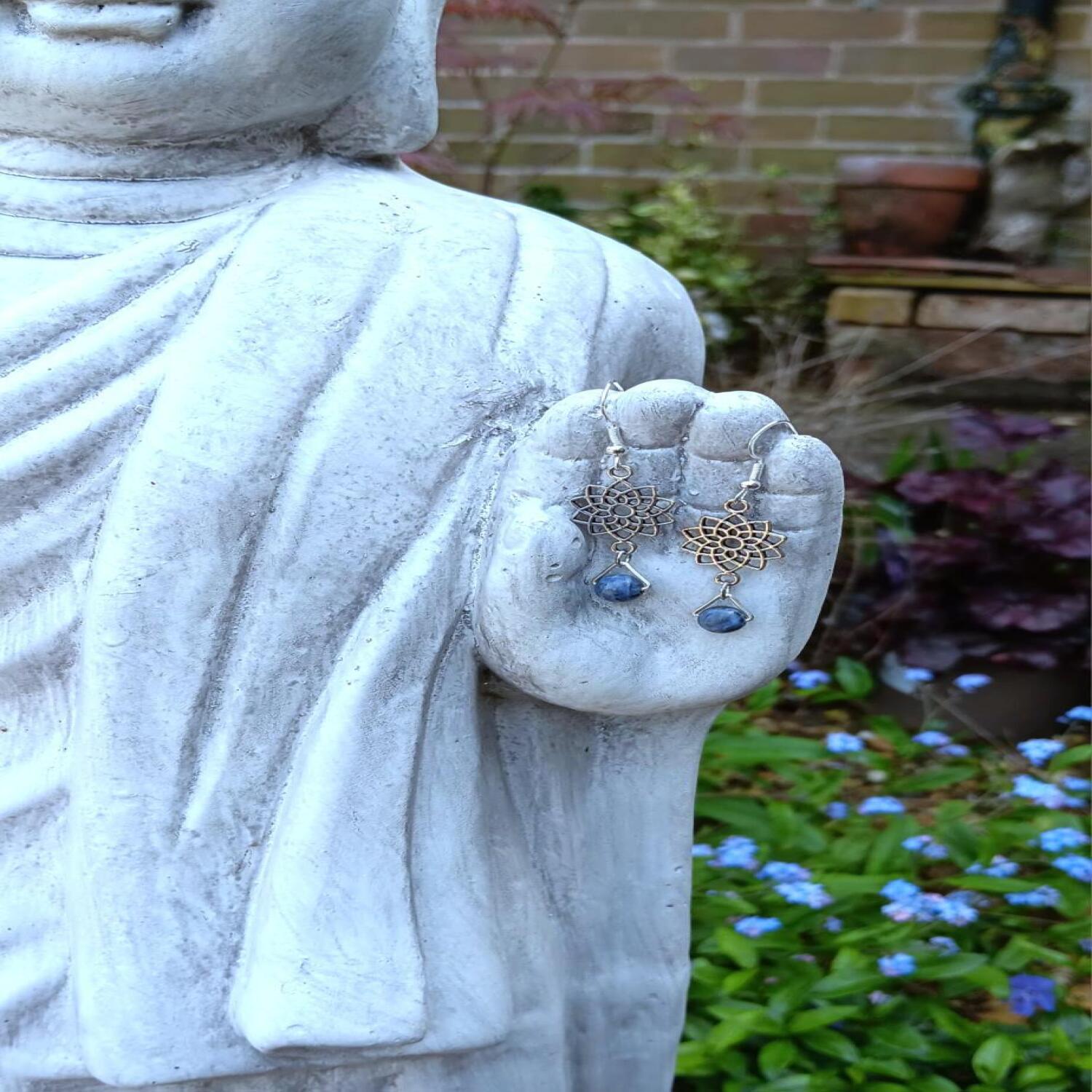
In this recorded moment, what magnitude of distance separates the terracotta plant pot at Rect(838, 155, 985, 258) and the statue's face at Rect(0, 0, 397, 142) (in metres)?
3.91

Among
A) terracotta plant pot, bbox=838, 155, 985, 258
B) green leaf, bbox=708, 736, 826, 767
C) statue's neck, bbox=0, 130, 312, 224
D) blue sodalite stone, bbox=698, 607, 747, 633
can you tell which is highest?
statue's neck, bbox=0, 130, 312, 224

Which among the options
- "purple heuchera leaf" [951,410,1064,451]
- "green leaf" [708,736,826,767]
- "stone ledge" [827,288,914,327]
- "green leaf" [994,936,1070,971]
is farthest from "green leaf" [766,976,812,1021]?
"stone ledge" [827,288,914,327]

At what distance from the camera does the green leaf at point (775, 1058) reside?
189 cm

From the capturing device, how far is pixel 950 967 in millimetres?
2082

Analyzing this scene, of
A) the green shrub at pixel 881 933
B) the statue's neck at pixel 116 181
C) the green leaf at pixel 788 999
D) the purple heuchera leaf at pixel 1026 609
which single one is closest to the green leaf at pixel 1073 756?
the green shrub at pixel 881 933

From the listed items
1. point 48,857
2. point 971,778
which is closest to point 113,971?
point 48,857

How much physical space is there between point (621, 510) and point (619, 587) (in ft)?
0.20

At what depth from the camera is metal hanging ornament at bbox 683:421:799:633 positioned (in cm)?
105

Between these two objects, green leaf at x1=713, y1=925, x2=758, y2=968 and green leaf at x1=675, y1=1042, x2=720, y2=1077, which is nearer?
green leaf at x1=675, y1=1042, x2=720, y2=1077

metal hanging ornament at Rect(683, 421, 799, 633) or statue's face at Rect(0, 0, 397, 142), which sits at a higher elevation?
statue's face at Rect(0, 0, 397, 142)

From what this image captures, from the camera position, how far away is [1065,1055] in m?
1.96

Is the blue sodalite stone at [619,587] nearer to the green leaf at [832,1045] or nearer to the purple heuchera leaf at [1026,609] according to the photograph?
the green leaf at [832,1045]

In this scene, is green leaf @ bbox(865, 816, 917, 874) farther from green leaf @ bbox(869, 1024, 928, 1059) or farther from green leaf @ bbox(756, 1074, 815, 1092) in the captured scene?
green leaf @ bbox(756, 1074, 815, 1092)

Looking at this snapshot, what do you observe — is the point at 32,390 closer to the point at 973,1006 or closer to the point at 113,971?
the point at 113,971
